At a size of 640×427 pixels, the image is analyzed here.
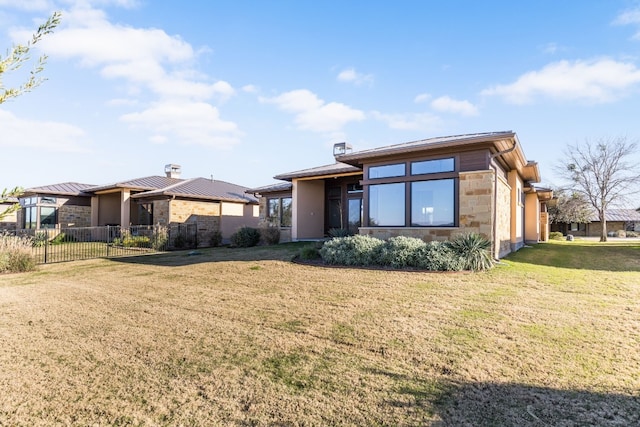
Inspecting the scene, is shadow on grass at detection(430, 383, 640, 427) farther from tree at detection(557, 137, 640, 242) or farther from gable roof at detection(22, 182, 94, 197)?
tree at detection(557, 137, 640, 242)

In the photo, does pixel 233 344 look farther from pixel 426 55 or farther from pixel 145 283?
pixel 426 55

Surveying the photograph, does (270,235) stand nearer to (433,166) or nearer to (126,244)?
(126,244)

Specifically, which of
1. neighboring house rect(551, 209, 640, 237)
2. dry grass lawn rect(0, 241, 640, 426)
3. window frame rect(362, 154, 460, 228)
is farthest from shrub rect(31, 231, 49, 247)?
neighboring house rect(551, 209, 640, 237)

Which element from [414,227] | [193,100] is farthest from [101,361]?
[193,100]

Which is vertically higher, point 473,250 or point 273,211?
point 273,211

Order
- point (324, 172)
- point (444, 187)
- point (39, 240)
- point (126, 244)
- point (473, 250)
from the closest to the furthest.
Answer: point (473, 250) → point (444, 187) → point (39, 240) → point (324, 172) → point (126, 244)

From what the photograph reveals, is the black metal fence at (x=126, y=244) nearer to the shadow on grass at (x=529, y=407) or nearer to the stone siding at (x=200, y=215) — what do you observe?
the stone siding at (x=200, y=215)

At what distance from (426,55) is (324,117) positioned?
20.1ft

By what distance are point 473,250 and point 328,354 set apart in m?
6.33

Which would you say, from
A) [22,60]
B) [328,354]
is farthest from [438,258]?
[22,60]

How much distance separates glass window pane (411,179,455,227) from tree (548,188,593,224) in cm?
2524

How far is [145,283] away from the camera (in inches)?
327

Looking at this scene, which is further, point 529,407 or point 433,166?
point 433,166

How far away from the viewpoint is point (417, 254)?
9016 mm
